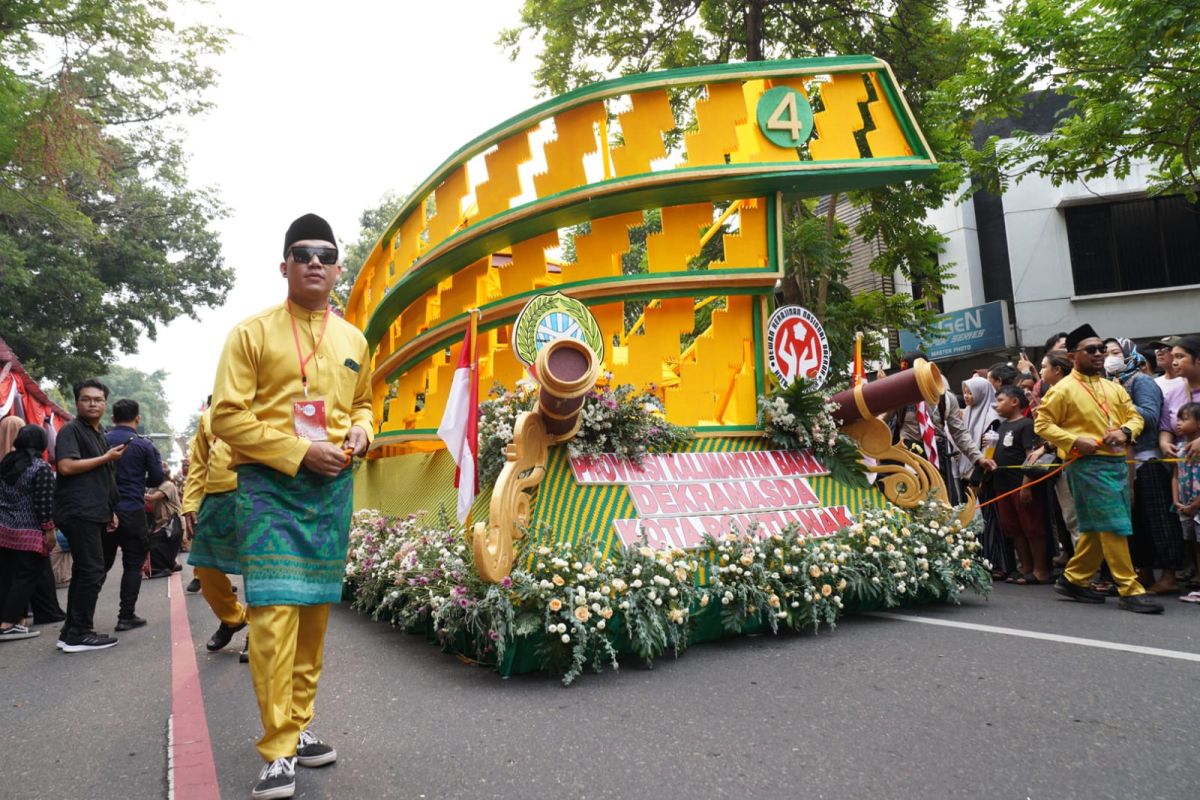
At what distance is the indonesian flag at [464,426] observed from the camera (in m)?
4.45

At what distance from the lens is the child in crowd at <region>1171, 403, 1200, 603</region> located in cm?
584

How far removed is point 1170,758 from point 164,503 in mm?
10685

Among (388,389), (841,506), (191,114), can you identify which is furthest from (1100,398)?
(191,114)

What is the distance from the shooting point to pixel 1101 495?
216 inches

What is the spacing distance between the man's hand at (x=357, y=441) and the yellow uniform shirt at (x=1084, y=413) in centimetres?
465

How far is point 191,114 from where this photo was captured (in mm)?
23688

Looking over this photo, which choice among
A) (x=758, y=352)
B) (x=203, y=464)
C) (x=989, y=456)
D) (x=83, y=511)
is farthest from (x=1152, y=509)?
(x=83, y=511)

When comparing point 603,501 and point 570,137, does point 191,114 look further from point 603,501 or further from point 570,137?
point 603,501

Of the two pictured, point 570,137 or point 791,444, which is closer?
point 791,444

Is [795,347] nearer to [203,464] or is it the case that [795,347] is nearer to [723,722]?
[723,722]

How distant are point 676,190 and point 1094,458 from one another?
10.9 ft

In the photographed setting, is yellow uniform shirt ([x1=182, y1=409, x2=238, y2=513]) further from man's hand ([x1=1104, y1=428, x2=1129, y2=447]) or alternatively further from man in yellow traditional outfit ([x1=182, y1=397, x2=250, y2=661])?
man's hand ([x1=1104, y1=428, x2=1129, y2=447])

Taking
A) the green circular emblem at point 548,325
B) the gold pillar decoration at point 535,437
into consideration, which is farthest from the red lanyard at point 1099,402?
the gold pillar decoration at point 535,437

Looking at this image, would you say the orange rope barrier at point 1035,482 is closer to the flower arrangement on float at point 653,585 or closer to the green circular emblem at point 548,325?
the flower arrangement on float at point 653,585
